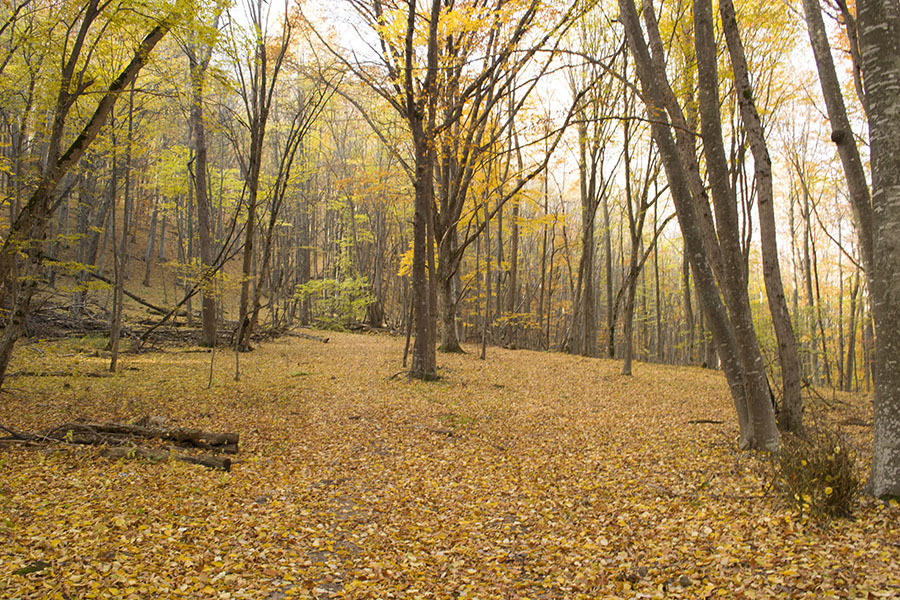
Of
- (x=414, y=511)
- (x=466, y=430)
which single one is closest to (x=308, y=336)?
(x=466, y=430)

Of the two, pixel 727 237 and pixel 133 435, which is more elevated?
pixel 727 237

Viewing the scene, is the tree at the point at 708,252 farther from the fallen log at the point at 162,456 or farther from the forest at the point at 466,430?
the fallen log at the point at 162,456

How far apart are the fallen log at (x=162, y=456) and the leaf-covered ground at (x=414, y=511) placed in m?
0.13

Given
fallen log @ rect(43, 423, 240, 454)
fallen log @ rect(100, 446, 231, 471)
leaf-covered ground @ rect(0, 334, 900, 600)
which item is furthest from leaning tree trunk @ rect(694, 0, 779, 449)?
fallen log @ rect(43, 423, 240, 454)

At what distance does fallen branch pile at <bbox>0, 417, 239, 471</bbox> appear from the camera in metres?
4.54

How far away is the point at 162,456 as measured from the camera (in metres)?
4.52

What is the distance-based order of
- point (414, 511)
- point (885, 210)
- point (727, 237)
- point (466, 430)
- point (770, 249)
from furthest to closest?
1. point (466, 430)
2. point (770, 249)
3. point (727, 237)
4. point (414, 511)
5. point (885, 210)

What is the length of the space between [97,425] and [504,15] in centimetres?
956

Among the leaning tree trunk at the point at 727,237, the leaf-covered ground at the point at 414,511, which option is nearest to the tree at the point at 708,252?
the leaning tree trunk at the point at 727,237

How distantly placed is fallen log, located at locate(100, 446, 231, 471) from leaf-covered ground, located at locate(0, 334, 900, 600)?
0.44 ft

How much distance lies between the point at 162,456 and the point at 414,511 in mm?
2482

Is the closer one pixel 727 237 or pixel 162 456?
pixel 162 456

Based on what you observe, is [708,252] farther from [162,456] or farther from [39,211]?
[39,211]

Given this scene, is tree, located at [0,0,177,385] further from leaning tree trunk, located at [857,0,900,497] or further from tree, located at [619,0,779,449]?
leaning tree trunk, located at [857,0,900,497]
